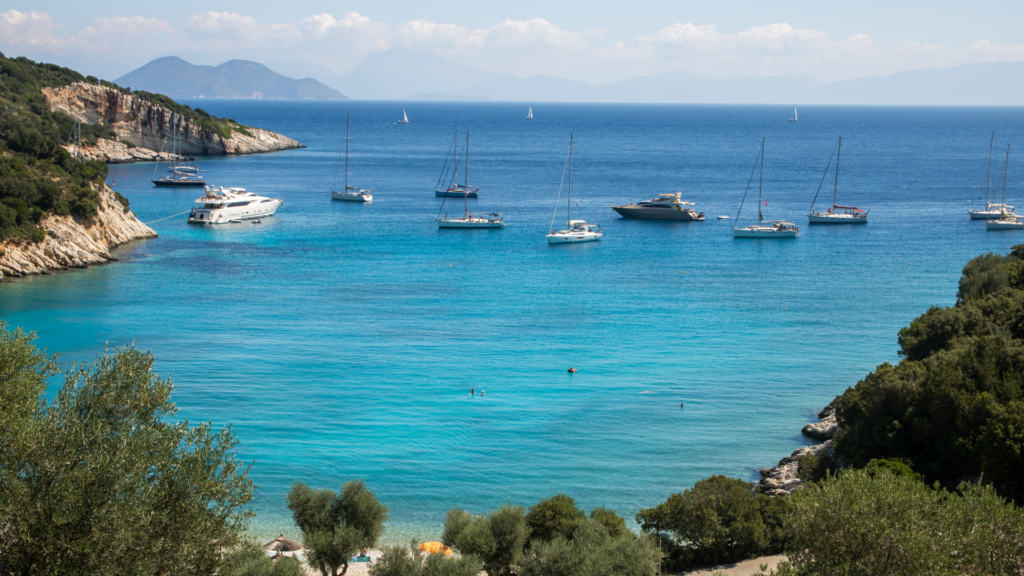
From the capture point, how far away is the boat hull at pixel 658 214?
88.3 metres

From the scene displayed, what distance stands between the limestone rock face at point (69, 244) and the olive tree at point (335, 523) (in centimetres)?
4323

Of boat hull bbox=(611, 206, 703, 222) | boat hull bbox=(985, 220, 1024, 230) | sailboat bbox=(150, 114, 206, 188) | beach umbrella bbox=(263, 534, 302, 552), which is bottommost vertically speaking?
beach umbrella bbox=(263, 534, 302, 552)

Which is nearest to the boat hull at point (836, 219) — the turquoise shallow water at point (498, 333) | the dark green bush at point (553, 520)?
the turquoise shallow water at point (498, 333)

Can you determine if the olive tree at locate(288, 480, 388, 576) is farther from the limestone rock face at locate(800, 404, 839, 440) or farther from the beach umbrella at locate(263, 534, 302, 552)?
the limestone rock face at locate(800, 404, 839, 440)

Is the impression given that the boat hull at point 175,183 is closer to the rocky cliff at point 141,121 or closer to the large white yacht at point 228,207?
the large white yacht at point 228,207

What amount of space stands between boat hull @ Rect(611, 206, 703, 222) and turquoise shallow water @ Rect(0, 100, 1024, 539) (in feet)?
5.06

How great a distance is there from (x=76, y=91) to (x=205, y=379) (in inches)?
4202

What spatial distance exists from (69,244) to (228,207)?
2465cm

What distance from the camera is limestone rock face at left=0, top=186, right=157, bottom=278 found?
54.2 meters

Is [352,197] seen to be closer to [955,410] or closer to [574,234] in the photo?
[574,234]

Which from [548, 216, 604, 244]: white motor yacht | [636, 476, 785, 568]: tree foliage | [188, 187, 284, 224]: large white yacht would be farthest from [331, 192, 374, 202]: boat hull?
[636, 476, 785, 568]: tree foliage

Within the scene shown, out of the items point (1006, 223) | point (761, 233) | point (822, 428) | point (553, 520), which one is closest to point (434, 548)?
point (553, 520)

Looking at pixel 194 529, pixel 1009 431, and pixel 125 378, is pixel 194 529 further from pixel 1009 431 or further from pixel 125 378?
pixel 1009 431

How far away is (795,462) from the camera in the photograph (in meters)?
29.2
